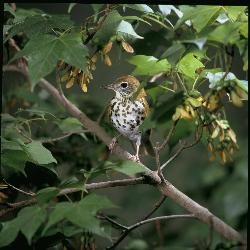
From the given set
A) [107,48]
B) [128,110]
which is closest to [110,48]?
[107,48]

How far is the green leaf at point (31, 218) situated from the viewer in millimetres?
843

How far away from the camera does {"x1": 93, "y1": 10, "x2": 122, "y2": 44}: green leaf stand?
3.21 feet

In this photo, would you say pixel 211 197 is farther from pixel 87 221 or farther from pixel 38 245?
pixel 87 221

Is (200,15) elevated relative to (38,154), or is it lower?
elevated

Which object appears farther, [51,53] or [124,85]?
[124,85]

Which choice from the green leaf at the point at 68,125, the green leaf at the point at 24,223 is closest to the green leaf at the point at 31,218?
the green leaf at the point at 24,223

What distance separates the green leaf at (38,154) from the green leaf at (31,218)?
144 millimetres

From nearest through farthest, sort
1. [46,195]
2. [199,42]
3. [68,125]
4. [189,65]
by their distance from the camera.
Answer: [199,42] < [46,195] < [189,65] < [68,125]

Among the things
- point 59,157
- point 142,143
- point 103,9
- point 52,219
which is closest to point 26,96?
point 59,157

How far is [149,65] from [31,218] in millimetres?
319

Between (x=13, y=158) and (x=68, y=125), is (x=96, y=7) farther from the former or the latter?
(x=68, y=125)

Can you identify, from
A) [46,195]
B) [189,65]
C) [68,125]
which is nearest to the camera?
[46,195]

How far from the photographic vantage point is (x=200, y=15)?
0.89 meters

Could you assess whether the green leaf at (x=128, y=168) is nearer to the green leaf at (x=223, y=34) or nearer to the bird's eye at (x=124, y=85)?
the green leaf at (x=223, y=34)
